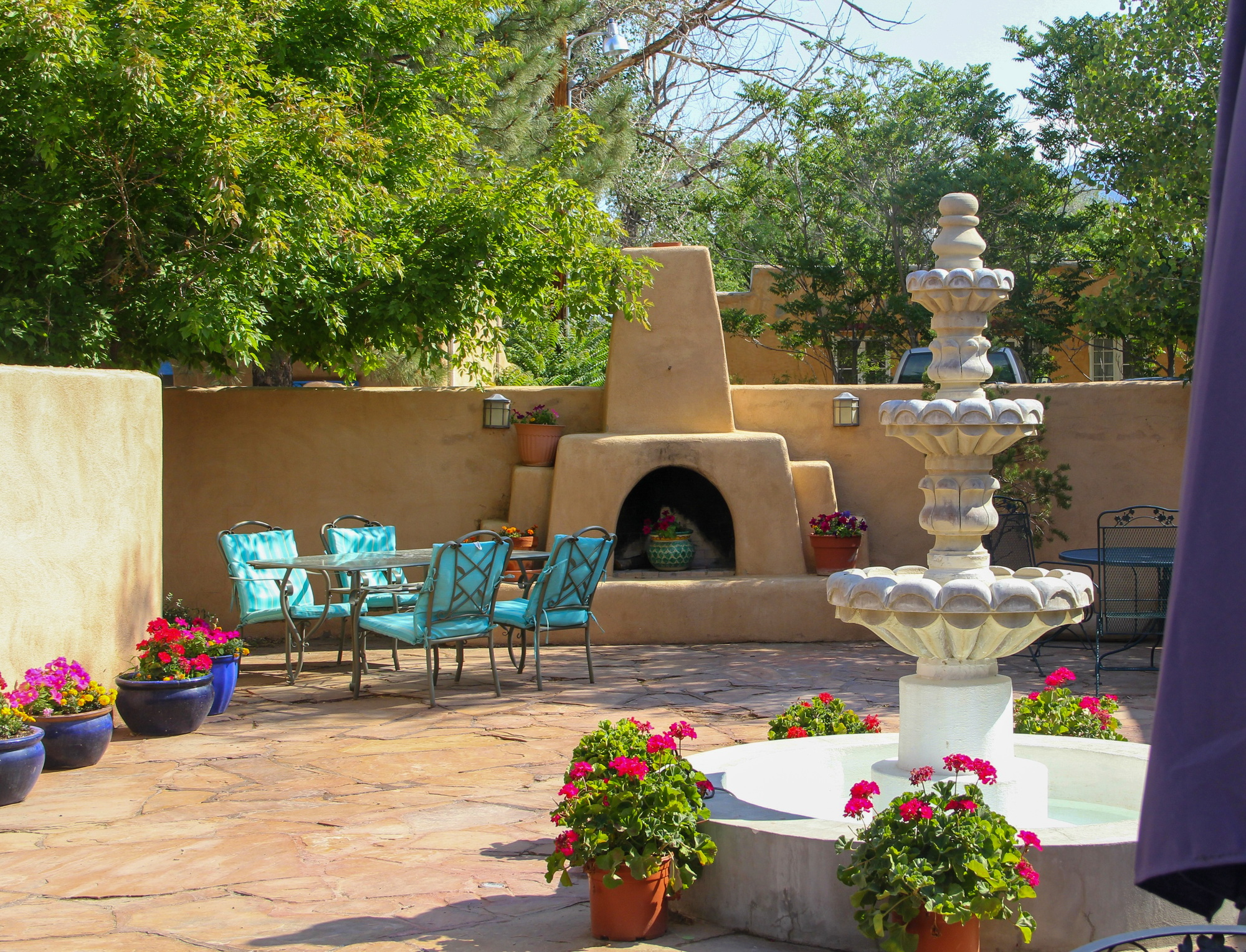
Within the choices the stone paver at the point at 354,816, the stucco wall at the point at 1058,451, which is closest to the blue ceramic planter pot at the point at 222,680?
the stone paver at the point at 354,816

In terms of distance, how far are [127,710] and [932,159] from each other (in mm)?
14604

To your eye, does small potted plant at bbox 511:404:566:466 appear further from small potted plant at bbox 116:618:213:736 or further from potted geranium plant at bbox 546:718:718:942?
potted geranium plant at bbox 546:718:718:942

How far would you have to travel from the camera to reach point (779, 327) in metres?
18.7

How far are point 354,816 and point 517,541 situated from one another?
5532 mm

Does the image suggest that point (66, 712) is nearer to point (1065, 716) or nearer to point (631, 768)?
point (631, 768)

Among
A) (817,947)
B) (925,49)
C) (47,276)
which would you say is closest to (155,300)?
(47,276)

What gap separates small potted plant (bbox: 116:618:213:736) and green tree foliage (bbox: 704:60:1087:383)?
13142 mm

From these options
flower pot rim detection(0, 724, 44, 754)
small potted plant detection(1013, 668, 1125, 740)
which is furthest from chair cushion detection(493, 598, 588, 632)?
small potted plant detection(1013, 668, 1125, 740)

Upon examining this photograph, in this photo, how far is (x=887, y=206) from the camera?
1747 cm

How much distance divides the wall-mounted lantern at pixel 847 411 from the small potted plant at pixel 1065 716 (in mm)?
6325

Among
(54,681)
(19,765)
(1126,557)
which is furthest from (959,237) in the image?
(54,681)

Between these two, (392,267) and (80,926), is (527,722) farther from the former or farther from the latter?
(392,267)

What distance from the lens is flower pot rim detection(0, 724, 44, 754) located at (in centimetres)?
521

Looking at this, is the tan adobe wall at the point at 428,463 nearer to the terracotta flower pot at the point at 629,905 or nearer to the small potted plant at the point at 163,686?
the small potted plant at the point at 163,686
